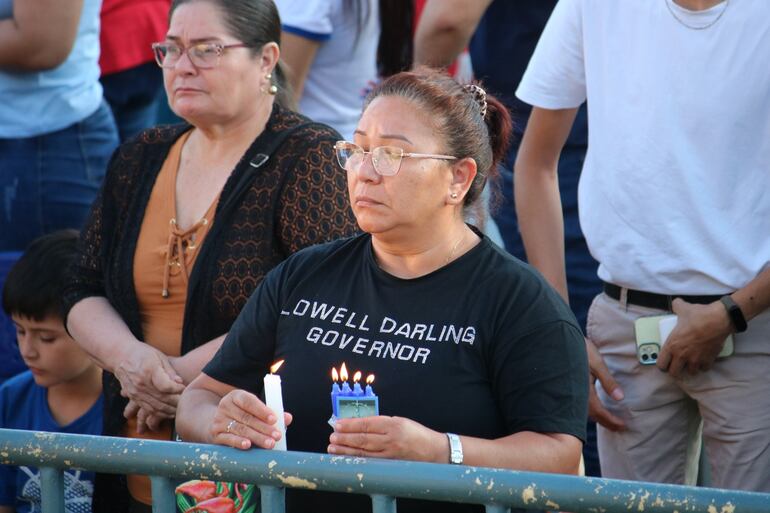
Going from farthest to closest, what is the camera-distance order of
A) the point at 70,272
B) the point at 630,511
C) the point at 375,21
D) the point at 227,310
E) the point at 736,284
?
the point at 375,21 → the point at 70,272 → the point at 227,310 → the point at 736,284 → the point at 630,511

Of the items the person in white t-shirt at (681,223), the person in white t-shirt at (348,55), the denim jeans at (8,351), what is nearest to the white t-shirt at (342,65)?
the person in white t-shirt at (348,55)

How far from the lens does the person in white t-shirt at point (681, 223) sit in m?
3.22

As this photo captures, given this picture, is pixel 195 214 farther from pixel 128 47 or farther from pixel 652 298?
pixel 128 47

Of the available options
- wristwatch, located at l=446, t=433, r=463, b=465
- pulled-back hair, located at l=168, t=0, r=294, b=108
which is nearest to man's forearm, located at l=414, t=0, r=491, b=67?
pulled-back hair, located at l=168, t=0, r=294, b=108

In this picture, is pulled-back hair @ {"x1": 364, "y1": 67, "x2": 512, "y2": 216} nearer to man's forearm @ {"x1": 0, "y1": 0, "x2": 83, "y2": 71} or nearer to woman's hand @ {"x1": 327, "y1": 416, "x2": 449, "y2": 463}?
woman's hand @ {"x1": 327, "y1": 416, "x2": 449, "y2": 463}

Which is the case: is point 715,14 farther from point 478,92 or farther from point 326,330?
point 326,330

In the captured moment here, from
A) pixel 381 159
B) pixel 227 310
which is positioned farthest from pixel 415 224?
pixel 227 310

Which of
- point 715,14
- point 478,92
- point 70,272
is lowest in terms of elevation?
point 70,272

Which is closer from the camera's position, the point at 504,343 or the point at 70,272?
the point at 504,343

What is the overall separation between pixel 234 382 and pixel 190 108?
3.12ft

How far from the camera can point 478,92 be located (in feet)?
10.3

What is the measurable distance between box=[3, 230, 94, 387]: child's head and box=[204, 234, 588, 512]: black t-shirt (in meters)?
1.30

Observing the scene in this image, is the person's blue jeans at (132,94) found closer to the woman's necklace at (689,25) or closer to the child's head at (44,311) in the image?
the child's head at (44,311)

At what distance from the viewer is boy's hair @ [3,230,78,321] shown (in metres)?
4.16
